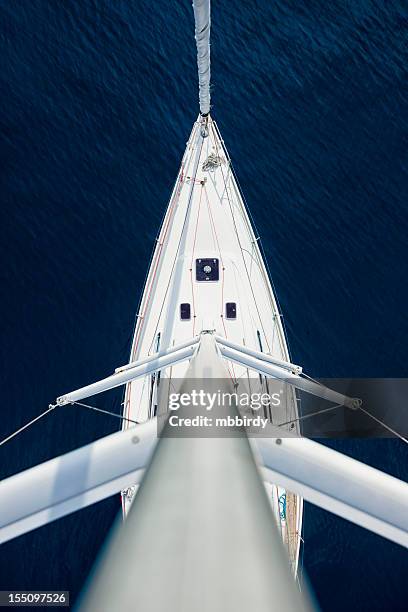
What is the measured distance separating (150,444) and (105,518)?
16353mm

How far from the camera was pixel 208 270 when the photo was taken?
2355 centimetres

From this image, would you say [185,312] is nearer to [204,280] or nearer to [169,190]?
[204,280]

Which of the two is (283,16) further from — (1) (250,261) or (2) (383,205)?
(1) (250,261)

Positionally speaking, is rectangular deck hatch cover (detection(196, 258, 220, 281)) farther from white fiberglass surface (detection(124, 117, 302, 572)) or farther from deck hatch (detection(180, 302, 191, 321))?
deck hatch (detection(180, 302, 191, 321))

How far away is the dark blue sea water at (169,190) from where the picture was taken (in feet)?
79.3

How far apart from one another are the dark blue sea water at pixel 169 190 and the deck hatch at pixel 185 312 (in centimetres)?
520

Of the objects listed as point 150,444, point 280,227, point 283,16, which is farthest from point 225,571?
point 283,16

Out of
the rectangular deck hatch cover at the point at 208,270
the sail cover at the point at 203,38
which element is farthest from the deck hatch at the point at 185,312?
the sail cover at the point at 203,38

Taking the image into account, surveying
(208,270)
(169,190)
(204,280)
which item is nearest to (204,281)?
(204,280)

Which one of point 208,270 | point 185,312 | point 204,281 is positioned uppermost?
point 208,270

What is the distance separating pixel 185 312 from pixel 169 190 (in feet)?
36.7

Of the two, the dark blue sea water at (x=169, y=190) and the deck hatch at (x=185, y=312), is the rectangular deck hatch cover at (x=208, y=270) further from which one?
the dark blue sea water at (x=169, y=190)

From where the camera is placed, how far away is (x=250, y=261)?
2533 centimetres

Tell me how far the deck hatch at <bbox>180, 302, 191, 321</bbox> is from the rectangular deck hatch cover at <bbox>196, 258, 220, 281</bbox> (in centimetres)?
143
